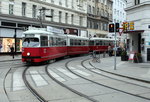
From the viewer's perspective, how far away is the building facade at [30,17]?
30.9 m

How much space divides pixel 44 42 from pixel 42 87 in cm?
1010

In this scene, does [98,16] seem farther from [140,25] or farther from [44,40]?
[44,40]

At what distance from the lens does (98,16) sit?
58.8 m

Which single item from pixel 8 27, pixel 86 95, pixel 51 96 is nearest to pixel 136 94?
pixel 86 95

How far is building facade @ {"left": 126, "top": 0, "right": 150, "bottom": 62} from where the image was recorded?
2128 centimetres

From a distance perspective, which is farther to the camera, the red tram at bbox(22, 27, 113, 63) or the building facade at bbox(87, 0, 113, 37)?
the building facade at bbox(87, 0, 113, 37)

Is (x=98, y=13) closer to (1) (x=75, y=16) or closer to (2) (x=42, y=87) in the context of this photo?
(1) (x=75, y=16)

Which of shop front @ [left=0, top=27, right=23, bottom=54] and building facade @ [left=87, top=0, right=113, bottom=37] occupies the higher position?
building facade @ [left=87, top=0, right=113, bottom=37]

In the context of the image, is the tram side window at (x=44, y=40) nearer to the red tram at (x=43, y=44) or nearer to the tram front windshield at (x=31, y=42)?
the red tram at (x=43, y=44)

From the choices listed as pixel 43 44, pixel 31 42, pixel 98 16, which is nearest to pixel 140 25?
pixel 43 44

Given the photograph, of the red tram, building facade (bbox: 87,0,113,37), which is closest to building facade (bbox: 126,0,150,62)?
the red tram

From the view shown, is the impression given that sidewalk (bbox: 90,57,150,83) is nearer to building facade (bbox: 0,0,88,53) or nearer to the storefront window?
building facade (bbox: 0,0,88,53)

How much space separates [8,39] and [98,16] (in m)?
31.8

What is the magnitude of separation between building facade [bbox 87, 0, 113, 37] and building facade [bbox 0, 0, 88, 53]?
7.18 m
